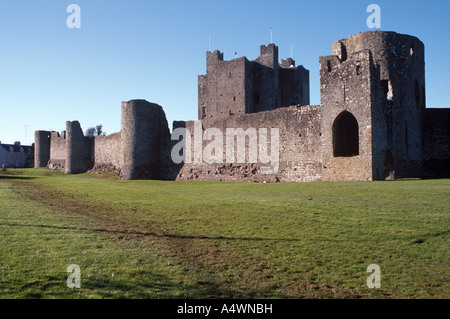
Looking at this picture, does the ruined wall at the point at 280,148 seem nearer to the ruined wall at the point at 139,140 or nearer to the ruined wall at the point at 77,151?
the ruined wall at the point at 139,140

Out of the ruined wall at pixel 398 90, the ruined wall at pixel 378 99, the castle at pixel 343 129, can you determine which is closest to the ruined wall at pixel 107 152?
the castle at pixel 343 129

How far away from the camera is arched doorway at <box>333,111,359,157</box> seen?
836 inches

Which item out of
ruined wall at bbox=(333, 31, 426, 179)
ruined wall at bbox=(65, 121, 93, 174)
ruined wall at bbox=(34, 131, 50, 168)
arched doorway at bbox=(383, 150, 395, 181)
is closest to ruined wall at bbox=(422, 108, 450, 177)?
ruined wall at bbox=(333, 31, 426, 179)

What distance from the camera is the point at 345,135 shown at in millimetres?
22281

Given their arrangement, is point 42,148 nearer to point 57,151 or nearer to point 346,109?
point 57,151

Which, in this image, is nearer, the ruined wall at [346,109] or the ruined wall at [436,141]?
the ruined wall at [346,109]

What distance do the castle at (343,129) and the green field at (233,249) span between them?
29.2ft

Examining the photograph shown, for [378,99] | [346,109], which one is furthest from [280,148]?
[378,99]

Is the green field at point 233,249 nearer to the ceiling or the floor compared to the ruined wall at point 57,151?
nearer to the floor

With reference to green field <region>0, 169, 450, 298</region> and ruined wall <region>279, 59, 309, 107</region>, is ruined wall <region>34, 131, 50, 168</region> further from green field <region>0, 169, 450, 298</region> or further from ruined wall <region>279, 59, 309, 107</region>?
green field <region>0, 169, 450, 298</region>

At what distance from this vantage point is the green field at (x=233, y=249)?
16.5 ft

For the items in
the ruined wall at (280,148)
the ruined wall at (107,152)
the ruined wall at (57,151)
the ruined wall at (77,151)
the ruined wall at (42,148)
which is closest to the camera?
the ruined wall at (280,148)

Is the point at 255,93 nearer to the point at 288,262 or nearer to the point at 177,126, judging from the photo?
the point at 177,126

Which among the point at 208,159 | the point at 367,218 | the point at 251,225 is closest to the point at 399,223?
the point at 367,218
